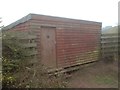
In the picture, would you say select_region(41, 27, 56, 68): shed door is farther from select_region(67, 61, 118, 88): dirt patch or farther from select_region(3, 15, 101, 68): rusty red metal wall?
select_region(67, 61, 118, 88): dirt patch

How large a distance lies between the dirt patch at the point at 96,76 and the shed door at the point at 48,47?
1.29 m

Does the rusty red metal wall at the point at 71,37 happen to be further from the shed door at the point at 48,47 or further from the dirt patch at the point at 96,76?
the dirt patch at the point at 96,76

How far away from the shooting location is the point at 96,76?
10.6 m

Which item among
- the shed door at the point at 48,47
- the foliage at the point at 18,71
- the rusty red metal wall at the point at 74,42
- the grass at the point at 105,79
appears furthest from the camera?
the rusty red metal wall at the point at 74,42

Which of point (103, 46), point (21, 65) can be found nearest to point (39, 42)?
point (21, 65)

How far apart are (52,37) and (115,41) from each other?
229 inches

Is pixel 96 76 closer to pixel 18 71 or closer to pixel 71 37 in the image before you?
pixel 71 37

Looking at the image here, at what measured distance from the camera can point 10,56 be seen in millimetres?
7684

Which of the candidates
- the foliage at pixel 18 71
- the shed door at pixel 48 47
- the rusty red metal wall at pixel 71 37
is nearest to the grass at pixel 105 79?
the rusty red metal wall at pixel 71 37

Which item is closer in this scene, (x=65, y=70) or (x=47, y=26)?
(x=47, y=26)

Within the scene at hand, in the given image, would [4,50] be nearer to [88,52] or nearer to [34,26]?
[34,26]

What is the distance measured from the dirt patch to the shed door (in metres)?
1.29

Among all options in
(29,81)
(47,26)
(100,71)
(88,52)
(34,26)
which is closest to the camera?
(29,81)

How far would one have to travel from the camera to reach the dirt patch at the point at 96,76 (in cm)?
927
